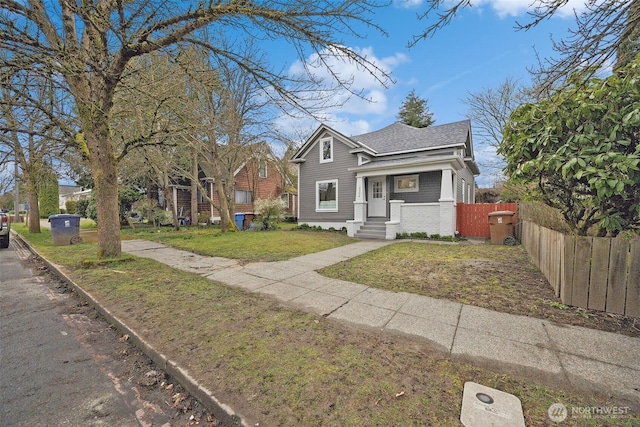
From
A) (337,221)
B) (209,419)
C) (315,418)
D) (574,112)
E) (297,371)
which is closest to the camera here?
(315,418)

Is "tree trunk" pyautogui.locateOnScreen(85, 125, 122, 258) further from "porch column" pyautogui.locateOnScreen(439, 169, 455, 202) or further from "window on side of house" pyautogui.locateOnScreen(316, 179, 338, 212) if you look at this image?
"porch column" pyautogui.locateOnScreen(439, 169, 455, 202)

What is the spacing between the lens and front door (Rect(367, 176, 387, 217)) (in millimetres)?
13868

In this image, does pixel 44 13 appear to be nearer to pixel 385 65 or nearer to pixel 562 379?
pixel 385 65

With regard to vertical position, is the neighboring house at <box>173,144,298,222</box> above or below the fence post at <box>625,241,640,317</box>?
above

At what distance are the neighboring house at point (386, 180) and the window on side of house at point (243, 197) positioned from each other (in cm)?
769

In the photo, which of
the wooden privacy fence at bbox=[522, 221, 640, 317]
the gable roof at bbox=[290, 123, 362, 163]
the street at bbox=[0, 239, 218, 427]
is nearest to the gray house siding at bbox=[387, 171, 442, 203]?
the gable roof at bbox=[290, 123, 362, 163]

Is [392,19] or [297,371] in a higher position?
[392,19]

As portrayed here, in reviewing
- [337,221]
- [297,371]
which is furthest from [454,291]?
[337,221]

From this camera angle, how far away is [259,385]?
6.69 feet

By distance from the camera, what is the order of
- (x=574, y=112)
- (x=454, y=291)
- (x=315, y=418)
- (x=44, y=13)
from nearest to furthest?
(x=315, y=418)
(x=574, y=112)
(x=454, y=291)
(x=44, y=13)

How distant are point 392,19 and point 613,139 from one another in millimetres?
3236

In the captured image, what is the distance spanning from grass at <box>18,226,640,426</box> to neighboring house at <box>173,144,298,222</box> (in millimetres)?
16602

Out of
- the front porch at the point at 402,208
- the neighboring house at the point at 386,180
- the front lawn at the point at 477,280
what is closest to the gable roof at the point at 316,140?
the neighboring house at the point at 386,180

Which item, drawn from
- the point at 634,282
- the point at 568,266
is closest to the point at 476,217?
the point at 568,266
